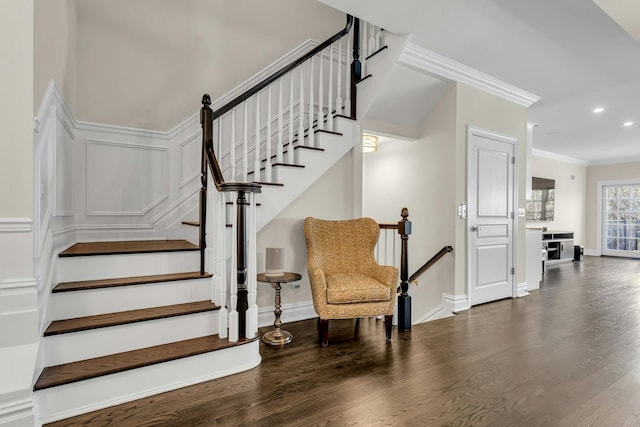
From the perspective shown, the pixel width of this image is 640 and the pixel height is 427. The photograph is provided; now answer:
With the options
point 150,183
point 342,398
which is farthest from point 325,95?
point 342,398

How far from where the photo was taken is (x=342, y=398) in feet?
6.42

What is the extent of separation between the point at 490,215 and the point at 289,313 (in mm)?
2801

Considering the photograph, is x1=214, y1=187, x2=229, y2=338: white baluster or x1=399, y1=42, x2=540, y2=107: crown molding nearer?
x1=214, y1=187, x2=229, y2=338: white baluster

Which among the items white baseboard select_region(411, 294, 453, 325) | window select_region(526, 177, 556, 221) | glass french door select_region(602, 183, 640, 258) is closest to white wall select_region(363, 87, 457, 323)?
white baseboard select_region(411, 294, 453, 325)

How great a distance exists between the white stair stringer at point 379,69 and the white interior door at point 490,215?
1.35 meters

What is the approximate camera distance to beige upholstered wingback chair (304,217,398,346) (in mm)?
2740

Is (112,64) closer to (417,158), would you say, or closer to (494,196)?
(417,158)

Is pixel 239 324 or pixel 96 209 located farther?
pixel 96 209

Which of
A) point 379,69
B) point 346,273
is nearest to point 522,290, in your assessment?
point 346,273

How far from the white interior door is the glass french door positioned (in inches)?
281

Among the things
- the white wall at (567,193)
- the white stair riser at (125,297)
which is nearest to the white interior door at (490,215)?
the white stair riser at (125,297)

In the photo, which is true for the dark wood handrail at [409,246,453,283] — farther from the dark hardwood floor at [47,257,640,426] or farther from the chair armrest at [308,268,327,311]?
the chair armrest at [308,268,327,311]

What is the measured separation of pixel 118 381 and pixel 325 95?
126 inches

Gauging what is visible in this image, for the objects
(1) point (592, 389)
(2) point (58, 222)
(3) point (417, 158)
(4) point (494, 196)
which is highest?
(3) point (417, 158)
